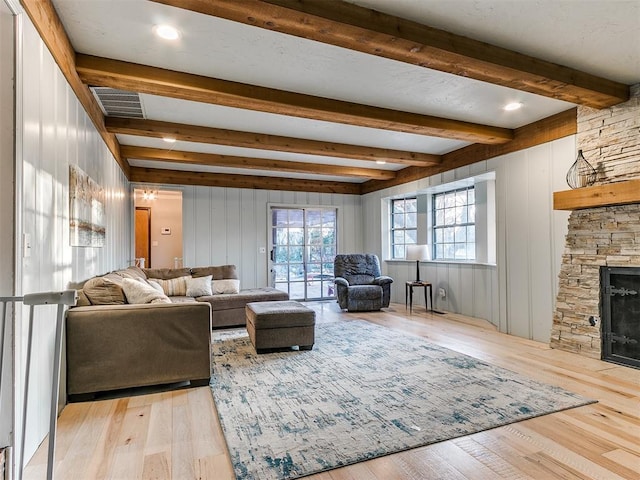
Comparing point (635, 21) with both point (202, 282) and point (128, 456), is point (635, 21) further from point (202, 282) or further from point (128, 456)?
point (202, 282)

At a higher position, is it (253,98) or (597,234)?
(253,98)

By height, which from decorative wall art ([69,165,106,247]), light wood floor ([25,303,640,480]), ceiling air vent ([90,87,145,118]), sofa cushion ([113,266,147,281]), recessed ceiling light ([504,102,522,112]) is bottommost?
light wood floor ([25,303,640,480])

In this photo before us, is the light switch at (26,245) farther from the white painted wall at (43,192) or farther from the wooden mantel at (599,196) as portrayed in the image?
the wooden mantel at (599,196)

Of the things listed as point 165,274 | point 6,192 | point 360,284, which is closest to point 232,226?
point 165,274

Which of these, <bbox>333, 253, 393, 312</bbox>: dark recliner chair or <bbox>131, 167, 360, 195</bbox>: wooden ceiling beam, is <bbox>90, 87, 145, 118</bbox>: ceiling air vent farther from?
<bbox>333, 253, 393, 312</bbox>: dark recliner chair

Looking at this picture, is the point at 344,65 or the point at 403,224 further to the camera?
the point at 403,224

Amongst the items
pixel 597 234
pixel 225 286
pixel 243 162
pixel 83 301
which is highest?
pixel 243 162

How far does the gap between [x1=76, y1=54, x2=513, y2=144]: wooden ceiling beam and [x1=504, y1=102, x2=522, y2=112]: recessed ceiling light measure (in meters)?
0.49

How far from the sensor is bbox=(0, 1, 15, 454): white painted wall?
5.82 ft

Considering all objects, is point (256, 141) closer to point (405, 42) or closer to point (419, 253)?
point (405, 42)

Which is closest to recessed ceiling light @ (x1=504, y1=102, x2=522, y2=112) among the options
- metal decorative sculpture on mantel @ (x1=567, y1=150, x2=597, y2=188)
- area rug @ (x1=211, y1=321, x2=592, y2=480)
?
metal decorative sculpture on mantel @ (x1=567, y1=150, x2=597, y2=188)

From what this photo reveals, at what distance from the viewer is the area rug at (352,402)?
2.04 metres

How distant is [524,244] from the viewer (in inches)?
178

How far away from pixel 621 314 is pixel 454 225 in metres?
3.05
